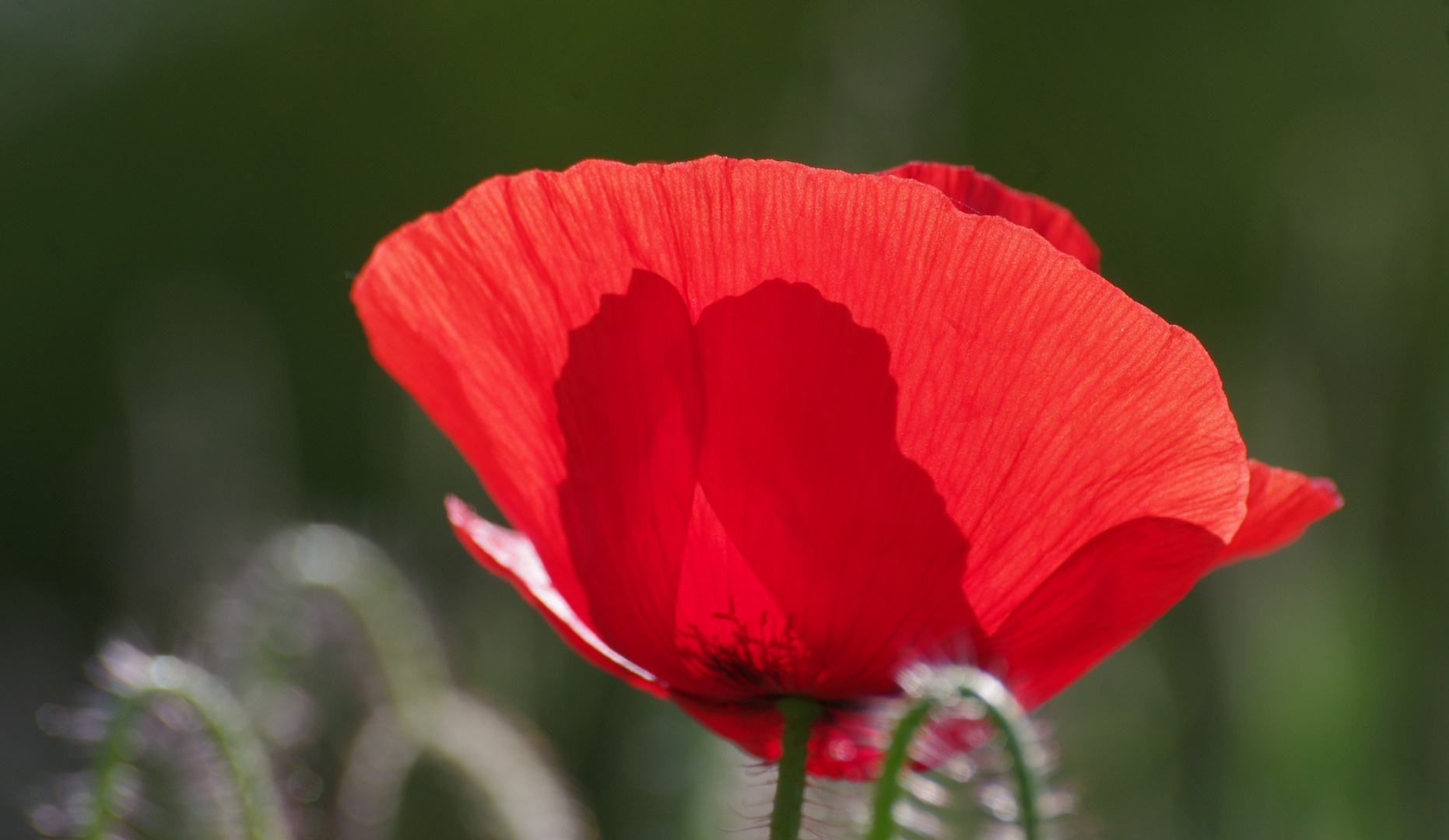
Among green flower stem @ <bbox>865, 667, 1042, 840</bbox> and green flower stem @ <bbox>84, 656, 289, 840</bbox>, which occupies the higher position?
green flower stem @ <bbox>865, 667, 1042, 840</bbox>

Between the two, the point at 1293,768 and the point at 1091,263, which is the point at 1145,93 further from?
the point at 1091,263

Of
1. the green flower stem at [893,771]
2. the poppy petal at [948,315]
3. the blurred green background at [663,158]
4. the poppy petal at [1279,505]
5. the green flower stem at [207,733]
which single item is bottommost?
the blurred green background at [663,158]

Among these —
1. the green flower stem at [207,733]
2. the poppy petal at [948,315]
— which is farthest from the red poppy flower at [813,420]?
the green flower stem at [207,733]

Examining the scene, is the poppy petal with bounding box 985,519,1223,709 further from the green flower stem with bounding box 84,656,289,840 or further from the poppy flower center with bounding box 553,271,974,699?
the green flower stem with bounding box 84,656,289,840

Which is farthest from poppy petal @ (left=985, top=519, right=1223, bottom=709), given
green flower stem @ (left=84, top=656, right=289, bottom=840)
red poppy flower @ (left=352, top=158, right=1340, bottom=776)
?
green flower stem @ (left=84, top=656, right=289, bottom=840)

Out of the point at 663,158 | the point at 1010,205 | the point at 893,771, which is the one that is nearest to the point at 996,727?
the point at 893,771

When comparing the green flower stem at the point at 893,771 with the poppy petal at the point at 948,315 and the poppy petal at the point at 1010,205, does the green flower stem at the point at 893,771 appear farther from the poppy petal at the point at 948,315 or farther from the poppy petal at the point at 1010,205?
the poppy petal at the point at 1010,205
